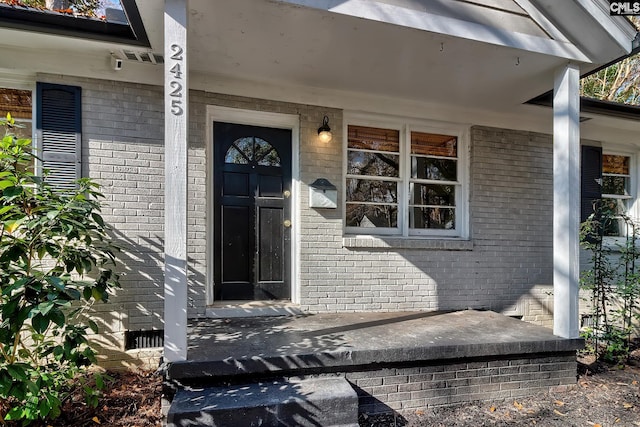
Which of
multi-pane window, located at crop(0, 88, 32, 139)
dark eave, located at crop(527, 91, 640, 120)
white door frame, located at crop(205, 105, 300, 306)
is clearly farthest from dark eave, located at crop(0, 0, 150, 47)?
dark eave, located at crop(527, 91, 640, 120)

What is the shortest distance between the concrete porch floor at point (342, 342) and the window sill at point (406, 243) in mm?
772

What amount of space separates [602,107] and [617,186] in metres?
1.60

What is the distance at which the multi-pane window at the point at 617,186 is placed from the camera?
5176 millimetres

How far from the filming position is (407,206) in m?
4.37

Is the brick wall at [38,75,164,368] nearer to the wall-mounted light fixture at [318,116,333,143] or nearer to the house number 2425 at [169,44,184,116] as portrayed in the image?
the house number 2425 at [169,44,184,116]

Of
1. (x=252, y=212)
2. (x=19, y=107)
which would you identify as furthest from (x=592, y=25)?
(x=19, y=107)

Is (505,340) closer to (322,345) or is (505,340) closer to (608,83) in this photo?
(322,345)

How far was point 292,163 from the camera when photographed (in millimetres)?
3994

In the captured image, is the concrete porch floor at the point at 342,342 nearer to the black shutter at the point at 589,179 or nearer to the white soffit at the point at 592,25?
the black shutter at the point at 589,179

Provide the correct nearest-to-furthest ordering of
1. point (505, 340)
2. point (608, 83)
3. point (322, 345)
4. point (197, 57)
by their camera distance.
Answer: point (322, 345)
point (505, 340)
point (197, 57)
point (608, 83)

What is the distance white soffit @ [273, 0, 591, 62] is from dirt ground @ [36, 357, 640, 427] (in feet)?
9.48

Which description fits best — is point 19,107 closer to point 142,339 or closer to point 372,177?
point 142,339

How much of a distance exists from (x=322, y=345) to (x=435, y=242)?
213 cm

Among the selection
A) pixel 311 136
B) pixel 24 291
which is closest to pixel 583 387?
pixel 311 136
